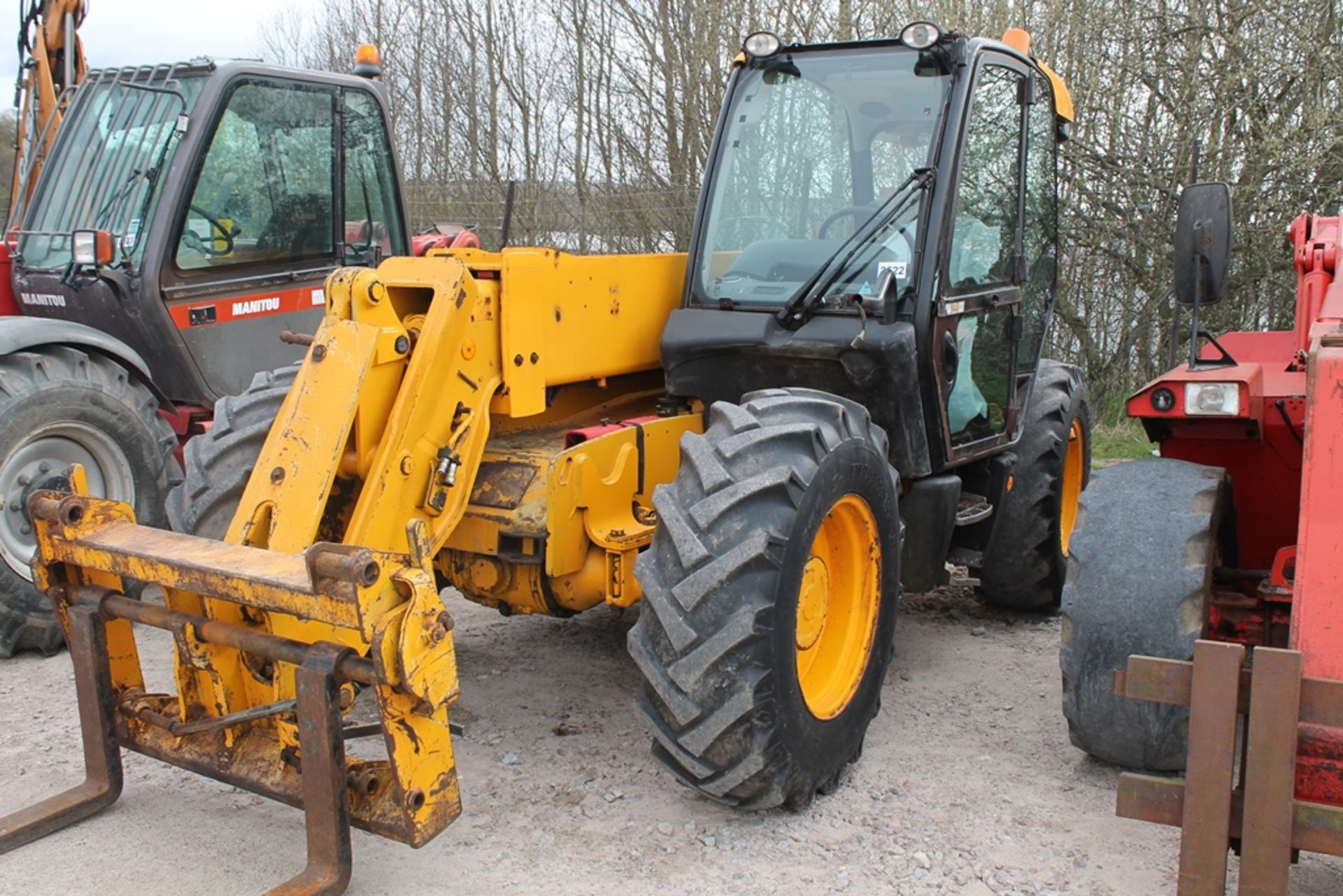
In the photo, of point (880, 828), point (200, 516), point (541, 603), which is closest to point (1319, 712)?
point (880, 828)

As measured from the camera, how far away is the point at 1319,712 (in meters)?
2.63

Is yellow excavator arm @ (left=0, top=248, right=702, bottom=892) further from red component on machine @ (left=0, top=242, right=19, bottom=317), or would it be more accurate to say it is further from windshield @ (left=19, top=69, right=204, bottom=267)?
red component on machine @ (left=0, top=242, right=19, bottom=317)

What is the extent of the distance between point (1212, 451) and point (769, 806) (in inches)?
76.7

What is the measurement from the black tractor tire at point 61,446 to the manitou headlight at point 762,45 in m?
3.09

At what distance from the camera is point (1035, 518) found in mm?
5285

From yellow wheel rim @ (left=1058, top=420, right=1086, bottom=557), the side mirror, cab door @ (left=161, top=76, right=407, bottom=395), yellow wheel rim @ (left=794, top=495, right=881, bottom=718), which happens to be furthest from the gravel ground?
cab door @ (left=161, top=76, right=407, bottom=395)

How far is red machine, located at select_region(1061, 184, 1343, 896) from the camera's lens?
2643 mm

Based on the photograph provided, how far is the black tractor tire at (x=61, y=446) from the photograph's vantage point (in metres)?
5.05

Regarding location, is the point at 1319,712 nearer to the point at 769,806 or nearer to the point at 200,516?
the point at 769,806

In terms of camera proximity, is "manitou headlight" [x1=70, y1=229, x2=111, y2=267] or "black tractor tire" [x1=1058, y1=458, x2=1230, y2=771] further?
"manitou headlight" [x1=70, y1=229, x2=111, y2=267]

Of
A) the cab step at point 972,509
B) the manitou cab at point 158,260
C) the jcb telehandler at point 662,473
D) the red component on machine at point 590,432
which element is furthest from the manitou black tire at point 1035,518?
the manitou cab at point 158,260

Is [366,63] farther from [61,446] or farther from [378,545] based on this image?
[378,545]

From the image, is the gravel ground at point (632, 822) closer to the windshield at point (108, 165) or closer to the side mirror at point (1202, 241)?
the side mirror at point (1202, 241)

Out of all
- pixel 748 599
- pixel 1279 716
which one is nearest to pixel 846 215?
pixel 748 599
